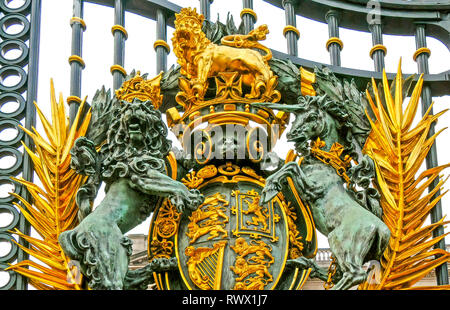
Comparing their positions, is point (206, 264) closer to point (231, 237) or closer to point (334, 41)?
point (231, 237)

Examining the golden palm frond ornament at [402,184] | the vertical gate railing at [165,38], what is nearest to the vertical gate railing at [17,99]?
the vertical gate railing at [165,38]

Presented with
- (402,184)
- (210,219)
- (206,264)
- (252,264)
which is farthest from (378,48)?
(206,264)

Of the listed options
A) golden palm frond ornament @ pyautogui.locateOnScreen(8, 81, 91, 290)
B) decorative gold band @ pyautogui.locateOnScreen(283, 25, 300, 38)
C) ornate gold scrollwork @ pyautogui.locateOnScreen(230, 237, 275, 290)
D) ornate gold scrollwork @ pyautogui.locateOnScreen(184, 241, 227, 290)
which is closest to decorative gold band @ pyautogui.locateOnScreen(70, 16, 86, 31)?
golden palm frond ornament @ pyautogui.locateOnScreen(8, 81, 91, 290)

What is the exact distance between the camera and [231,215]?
24.9ft

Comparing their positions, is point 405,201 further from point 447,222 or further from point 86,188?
point 86,188

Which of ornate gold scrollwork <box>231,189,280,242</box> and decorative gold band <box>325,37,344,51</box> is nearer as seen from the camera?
ornate gold scrollwork <box>231,189,280,242</box>

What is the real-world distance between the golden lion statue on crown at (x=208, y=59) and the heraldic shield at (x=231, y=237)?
748 millimetres

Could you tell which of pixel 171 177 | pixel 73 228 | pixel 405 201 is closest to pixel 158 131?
pixel 171 177

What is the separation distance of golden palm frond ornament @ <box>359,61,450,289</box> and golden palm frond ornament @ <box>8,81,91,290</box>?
7.12 feet

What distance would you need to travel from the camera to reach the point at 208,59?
817 centimetres

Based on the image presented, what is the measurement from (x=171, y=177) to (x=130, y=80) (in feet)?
2.93

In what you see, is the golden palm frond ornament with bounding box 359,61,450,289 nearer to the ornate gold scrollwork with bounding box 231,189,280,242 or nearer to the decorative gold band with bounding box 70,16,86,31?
the ornate gold scrollwork with bounding box 231,189,280,242

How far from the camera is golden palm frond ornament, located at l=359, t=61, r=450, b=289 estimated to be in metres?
7.51

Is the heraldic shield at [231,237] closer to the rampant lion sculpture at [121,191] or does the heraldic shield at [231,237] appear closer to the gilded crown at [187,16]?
the rampant lion sculpture at [121,191]
